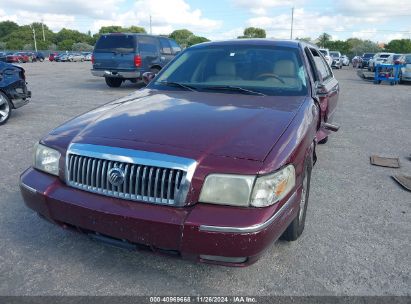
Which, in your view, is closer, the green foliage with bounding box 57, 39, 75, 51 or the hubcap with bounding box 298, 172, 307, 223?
the hubcap with bounding box 298, 172, 307, 223

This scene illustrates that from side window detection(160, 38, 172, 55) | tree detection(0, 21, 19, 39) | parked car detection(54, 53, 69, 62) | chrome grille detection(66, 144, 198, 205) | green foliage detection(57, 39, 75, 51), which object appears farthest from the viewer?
tree detection(0, 21, 19, 39)

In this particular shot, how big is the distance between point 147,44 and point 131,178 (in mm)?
12063

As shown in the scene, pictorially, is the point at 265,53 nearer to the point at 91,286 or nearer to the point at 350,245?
the point at 350,245

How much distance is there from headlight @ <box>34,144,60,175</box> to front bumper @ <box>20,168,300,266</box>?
0.83ft

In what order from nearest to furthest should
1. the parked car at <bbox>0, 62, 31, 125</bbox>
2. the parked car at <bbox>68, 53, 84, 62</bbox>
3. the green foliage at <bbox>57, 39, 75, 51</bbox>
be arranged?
the parked car at <bbox>0, 62, 31, 125</bbox>, the parked car at <bbox>68, 53, 84, 62</bbox>, the green foliage at <bbox>57, 39, 75, 51</bbox>

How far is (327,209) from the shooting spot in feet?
12.2

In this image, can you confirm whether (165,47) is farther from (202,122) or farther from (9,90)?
(202,122)

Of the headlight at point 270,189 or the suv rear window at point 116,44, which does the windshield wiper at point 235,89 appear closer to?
the headlight at point 270,189

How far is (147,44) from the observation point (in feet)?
44.3

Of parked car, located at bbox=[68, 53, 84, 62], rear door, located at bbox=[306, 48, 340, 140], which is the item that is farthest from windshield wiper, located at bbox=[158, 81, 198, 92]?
parked car, located at bbox=[68, 53, 84, 62]

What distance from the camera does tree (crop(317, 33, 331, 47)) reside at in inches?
3271

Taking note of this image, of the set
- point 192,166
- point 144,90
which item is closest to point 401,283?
Answer: point 192,166

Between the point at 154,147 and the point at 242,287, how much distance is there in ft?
3.63

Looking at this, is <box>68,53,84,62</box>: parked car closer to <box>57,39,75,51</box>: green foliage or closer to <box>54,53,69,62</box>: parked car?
<box>54,53,69,62</box>: parked car
